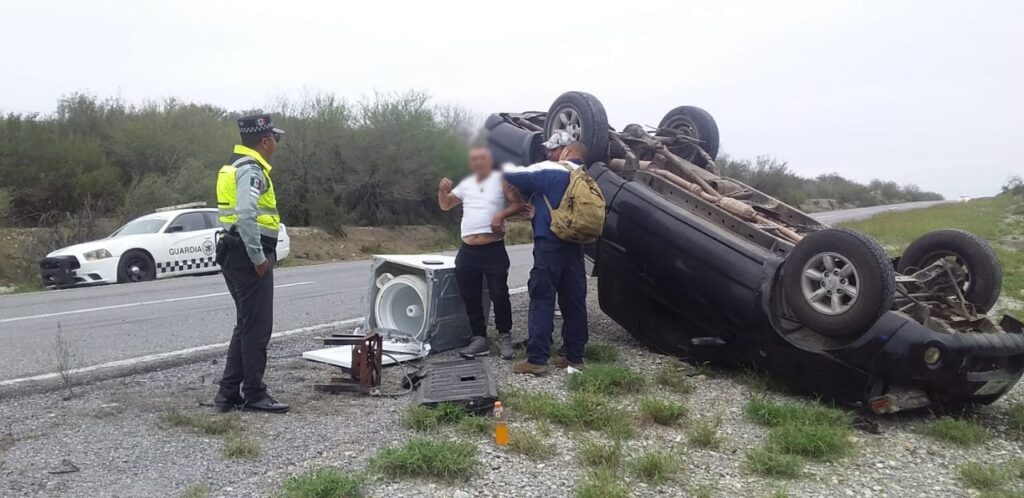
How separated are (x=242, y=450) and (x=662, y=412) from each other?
2.28 meters

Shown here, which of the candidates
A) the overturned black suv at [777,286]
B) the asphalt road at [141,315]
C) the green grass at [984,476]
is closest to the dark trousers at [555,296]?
the overturned black suv at [777,286]

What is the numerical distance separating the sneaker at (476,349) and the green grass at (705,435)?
1943mm

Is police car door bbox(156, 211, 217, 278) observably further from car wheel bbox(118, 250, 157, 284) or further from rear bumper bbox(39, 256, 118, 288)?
rear bumper bbox(39, 256, 118, 288)

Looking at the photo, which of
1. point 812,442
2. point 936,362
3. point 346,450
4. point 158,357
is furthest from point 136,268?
point 936,362

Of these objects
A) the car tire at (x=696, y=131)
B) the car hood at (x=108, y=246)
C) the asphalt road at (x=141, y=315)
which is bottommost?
the asphalt road at (x=141, y=315)

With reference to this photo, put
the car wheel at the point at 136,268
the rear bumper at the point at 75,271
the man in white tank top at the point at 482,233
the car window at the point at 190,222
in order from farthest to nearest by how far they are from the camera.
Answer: the car window at the point at 190,222
the car wheel at the point at 136,268
the rear bumper at the point at 75,271
the man in white tank top at the point at 482,233

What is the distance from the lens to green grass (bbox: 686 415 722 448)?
416 cm

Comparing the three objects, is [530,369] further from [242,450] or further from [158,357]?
[158,357]

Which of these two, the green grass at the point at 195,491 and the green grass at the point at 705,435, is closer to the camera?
the green grass at the point at 195,491

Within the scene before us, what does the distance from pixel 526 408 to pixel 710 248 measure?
70.3 inches

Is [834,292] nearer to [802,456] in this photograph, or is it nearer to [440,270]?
[802,456]

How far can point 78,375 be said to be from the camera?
18.3 ft

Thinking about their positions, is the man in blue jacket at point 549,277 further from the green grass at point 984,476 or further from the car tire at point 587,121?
the green grass at point 984,476

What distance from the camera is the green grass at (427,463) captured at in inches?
140
